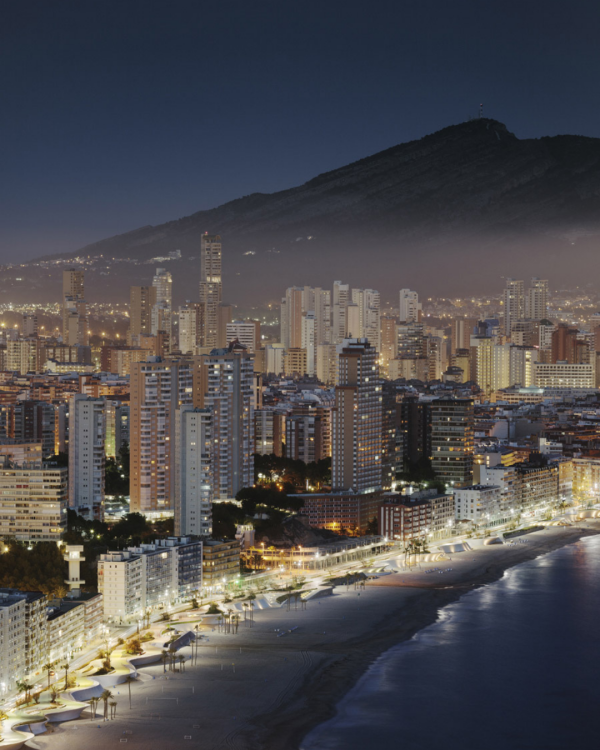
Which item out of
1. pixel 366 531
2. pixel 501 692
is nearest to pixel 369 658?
pixel 501 692

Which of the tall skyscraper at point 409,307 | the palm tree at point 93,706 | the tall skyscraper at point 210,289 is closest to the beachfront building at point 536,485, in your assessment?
the palm tree at point 93,706

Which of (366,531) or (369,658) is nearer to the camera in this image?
(369,658)

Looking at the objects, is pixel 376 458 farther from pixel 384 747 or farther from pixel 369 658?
pixel 384 747

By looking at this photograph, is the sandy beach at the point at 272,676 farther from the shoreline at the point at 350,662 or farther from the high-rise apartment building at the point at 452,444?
the high-rise apartment building at the point at 452,444

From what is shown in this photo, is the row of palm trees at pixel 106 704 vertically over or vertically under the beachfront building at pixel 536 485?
under

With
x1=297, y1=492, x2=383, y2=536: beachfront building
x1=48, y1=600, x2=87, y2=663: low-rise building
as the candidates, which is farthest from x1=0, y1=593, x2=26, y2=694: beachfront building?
x1=297, y1=492, x2=383, y2=536: beachfront building

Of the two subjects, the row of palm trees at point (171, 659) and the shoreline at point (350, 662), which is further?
the row of palm trees at point (171, 659)

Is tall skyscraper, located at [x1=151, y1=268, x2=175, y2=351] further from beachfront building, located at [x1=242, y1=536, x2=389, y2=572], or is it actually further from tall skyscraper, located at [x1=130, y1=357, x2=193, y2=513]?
beachfront building, located at [x1=242, y1=536, x2=389, y2=572]
